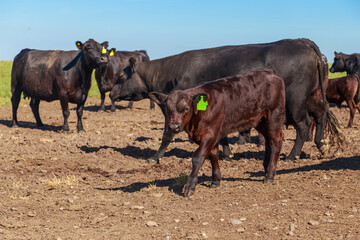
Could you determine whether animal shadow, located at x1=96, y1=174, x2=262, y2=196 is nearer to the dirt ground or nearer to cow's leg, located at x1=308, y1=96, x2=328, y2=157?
the dirt ground

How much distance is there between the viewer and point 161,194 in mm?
6402

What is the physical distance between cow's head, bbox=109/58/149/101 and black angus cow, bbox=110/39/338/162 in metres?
0.56

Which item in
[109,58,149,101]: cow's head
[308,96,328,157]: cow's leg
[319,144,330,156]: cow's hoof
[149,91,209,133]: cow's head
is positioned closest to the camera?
[149,91,209,133]: cow's head

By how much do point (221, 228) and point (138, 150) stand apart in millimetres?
5140

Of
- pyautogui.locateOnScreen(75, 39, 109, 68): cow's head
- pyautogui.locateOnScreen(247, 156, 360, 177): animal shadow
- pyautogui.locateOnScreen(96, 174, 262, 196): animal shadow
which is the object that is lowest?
pyautogui.locateOnScreen(96, 174, 262, 196): animal shadow

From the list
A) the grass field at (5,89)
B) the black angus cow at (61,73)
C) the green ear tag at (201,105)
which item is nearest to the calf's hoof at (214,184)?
the green ear tag at (201,105)

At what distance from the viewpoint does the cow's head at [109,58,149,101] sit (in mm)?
10688

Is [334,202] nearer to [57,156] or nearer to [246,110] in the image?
[246,110]

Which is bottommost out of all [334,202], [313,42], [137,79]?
[334,202]

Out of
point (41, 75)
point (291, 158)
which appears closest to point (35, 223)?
point (291, 158)

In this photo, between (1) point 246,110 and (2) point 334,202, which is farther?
(1) point 246,110

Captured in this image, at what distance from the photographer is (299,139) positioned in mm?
8734

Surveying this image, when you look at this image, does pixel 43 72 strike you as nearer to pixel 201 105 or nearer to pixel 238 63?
pixel 238 63

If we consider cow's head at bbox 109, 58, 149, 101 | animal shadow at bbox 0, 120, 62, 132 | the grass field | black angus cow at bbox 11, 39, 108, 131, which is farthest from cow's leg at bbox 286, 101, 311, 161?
the grass field
